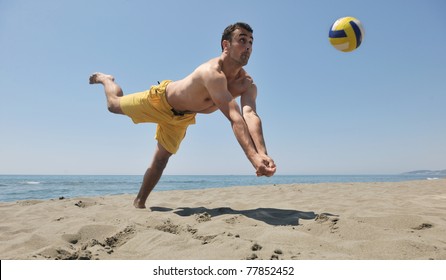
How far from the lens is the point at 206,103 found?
3.76m

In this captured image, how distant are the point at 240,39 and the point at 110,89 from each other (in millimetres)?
2346

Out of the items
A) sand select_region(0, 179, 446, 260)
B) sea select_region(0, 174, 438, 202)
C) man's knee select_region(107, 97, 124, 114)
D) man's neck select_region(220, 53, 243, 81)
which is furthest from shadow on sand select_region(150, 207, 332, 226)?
sea select_region(0, 174, 438, 202)

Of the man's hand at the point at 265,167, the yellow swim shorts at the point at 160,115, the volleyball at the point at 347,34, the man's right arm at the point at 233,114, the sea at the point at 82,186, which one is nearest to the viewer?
the man's hand at the point at 265,167

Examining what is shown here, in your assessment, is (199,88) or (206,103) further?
(206,103)

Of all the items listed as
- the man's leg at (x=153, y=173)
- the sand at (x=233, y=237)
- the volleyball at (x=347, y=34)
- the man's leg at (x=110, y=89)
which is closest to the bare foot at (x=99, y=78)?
the man's leg at (x=110, y=89)

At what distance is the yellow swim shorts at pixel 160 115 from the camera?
4.02m

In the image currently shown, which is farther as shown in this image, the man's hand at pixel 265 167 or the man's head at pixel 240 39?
the man's head at pixel 240 39

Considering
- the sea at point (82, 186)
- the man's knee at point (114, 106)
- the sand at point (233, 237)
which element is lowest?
the sea at point (82, 186)

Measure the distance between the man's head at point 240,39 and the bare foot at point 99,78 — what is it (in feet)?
7.82

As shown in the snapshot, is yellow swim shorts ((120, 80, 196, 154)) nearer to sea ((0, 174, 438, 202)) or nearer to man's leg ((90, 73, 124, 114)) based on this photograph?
man's leg ((90, 73, 124, 114))

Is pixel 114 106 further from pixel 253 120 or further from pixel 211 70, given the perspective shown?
pixel 253 120

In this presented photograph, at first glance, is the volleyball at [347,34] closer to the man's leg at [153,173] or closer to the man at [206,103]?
the man at [206,103]

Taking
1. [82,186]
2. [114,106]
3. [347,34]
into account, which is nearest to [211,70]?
[114,106]
